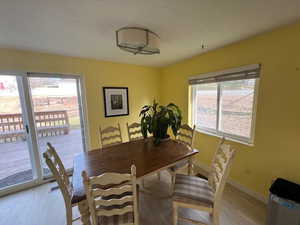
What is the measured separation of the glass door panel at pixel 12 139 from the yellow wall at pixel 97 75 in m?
0.32

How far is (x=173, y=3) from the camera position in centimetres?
110

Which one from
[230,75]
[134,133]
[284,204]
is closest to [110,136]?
[134,133]

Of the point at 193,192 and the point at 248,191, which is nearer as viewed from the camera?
the point at 193,192

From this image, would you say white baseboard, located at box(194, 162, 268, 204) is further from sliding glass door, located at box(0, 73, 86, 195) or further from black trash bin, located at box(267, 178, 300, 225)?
sliding glass door, located at box(0, 73, 86, 195)

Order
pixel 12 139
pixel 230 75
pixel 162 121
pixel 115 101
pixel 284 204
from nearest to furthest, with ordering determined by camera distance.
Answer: pixel 284 204
pixel 162 121
pixel 230 75
pixel 12 139
pixel 115 101

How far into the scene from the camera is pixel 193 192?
4.50 feet

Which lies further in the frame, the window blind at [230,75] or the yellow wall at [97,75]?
the yellow wall at [97,75]

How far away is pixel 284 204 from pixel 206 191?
74 centimetres

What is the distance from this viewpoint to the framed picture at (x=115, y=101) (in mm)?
2828

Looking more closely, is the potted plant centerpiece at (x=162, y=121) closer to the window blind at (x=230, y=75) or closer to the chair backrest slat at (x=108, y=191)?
the window blind at (x=230, y=75)

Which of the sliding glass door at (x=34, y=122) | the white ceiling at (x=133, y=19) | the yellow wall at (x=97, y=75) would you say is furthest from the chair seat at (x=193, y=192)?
the sliding glass door at (x=34, y=122)

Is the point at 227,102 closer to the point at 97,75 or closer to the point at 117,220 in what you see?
the point at 117,220

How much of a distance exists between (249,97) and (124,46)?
1.90 meters

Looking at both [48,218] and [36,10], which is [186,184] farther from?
[36,10]
